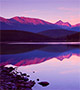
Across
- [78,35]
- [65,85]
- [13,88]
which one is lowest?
[13,88]

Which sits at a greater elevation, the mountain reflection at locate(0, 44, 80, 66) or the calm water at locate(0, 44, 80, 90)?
the mountain reflection at locate(0, 44, 80, 66)

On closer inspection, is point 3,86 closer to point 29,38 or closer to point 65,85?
point 65,85


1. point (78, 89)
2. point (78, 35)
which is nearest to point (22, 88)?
point (78, 89)

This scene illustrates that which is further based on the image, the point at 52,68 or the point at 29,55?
the point at 29,55

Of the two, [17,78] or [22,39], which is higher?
[22,39]

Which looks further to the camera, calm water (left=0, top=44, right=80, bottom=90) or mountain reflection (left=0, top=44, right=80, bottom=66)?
mountain reflection (left=0, top=44, right=80, bottom=66)

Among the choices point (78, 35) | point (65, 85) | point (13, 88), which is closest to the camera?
point (13, 88)

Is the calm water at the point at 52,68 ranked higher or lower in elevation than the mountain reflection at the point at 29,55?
lower

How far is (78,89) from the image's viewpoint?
20.1 feet

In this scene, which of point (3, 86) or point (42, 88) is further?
point (42, 88)

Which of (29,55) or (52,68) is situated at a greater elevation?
(29,55)

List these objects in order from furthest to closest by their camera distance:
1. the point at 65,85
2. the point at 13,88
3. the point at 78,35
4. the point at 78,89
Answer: the point at 78,35, the point at 65,85, the point at 78,89, the point at 13,88

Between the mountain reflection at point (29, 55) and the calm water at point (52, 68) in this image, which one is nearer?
the calm water at point (52, 68)

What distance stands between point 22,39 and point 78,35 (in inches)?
1098
